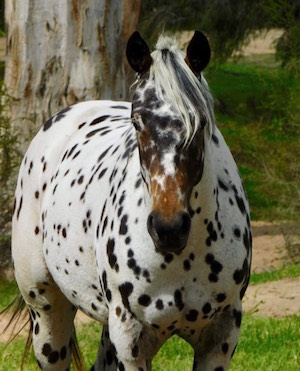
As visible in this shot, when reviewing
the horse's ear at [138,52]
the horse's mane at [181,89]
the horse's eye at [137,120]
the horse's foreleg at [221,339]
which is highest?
the horse's ear at [138,52]

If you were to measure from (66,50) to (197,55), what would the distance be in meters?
5.42

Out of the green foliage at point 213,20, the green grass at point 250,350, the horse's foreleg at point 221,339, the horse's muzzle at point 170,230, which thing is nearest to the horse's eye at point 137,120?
the horse's muzzle at point 170,230

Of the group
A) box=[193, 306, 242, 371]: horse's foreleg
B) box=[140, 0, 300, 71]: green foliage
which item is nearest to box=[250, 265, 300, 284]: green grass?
box=[193, 306, 242, 371]: horse's foreleg

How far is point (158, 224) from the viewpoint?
3.95 metres

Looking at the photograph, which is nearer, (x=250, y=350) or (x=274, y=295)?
(x=250, y=350)

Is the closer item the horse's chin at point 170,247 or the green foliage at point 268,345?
the horse's chin at point 170,247

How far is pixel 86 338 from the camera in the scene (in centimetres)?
769

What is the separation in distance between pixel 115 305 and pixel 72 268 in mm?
634

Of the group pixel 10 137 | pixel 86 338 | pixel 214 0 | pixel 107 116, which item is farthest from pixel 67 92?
pixel 214 0

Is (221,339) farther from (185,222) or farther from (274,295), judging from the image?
(274,295)

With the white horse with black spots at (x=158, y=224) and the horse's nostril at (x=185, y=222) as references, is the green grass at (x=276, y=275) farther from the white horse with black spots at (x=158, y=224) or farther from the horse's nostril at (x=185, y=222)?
the horse's nostril at (x=185, y=222)

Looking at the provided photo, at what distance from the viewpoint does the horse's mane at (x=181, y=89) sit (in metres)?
4.10

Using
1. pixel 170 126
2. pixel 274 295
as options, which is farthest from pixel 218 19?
pixel 170 126

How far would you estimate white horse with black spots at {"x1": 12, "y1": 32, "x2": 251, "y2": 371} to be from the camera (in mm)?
4098
